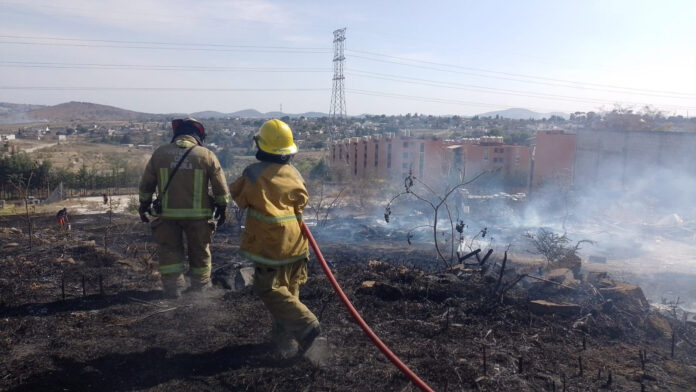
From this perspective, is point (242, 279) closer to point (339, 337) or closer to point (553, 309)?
point (339, 337)

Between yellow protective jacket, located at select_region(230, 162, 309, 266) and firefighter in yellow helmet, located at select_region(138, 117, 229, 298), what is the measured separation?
1246 mm

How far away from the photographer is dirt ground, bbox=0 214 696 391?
334 centimetres

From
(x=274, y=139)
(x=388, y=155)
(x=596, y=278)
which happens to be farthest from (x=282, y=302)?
(x=388, y=155)

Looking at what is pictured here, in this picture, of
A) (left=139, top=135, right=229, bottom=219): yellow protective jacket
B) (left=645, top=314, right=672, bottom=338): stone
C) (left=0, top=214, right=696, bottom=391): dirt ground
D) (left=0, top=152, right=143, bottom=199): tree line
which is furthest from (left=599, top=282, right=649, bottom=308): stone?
(left=0, top=152, right=143, bottom=199): tree line

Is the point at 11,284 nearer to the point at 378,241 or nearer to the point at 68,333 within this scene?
the point at 68,333

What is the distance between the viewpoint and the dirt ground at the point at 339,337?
3.34 meters

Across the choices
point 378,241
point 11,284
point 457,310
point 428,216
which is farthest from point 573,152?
point 11,284

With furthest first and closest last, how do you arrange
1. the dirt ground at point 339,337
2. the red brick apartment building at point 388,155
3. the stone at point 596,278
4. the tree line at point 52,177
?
the red brick apartment building at point 388,155
the tree line at point 52,177
the stone at point 596,278
the dirt ground at point 339,337

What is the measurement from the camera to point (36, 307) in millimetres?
4629

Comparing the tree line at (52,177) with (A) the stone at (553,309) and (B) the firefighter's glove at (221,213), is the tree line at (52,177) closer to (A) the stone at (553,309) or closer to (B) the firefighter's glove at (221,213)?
(B) the firefighter's glove at (221,213)

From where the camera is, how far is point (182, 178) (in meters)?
4.68

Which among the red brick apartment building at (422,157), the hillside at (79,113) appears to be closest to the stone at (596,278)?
the red brick apartment building at (422,157)

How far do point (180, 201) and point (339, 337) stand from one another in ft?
6.64

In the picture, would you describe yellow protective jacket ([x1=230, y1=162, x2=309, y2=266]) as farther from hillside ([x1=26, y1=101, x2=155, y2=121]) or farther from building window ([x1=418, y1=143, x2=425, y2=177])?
hillside ([x1=26, y1=101, x2=155, y2=121])
